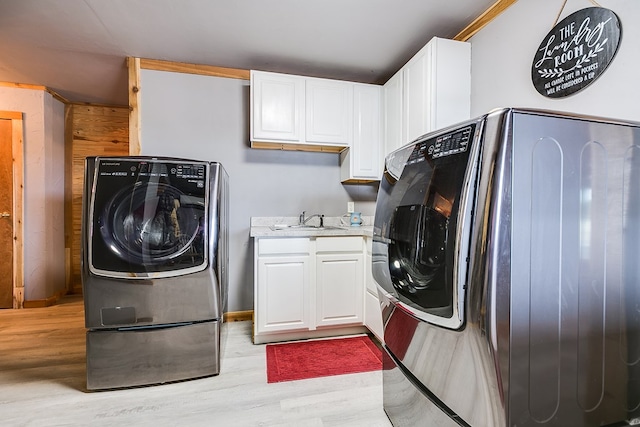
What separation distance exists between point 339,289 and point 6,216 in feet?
12.0

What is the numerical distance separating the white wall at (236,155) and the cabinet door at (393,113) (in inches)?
23.5

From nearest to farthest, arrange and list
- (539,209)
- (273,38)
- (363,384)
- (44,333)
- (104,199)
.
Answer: (539,209) < (104,199) < (363,384) < (273,38) < (44,333)

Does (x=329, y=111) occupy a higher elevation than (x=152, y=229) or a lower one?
higher

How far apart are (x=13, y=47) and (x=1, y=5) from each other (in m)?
0.69

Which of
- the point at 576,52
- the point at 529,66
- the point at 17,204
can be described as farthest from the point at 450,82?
the point at 17,204

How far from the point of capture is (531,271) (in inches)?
32.1

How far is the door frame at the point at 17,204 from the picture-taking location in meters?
3.11

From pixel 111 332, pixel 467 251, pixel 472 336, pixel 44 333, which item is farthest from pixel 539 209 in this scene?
pixel 44 333

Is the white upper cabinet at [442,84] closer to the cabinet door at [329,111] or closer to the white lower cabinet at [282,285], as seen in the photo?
the cabinet door at [329,111]

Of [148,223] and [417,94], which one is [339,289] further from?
[417,94]

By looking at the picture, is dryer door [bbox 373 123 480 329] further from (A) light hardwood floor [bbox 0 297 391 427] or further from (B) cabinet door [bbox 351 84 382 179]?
(B) cabinet door [bbox 351 84 382 179]

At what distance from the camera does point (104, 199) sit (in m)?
1.67

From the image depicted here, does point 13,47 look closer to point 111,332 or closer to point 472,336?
point 111,332

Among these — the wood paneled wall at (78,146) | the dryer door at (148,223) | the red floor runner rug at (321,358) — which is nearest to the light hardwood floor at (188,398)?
the red floor runner rug at (321,358)
